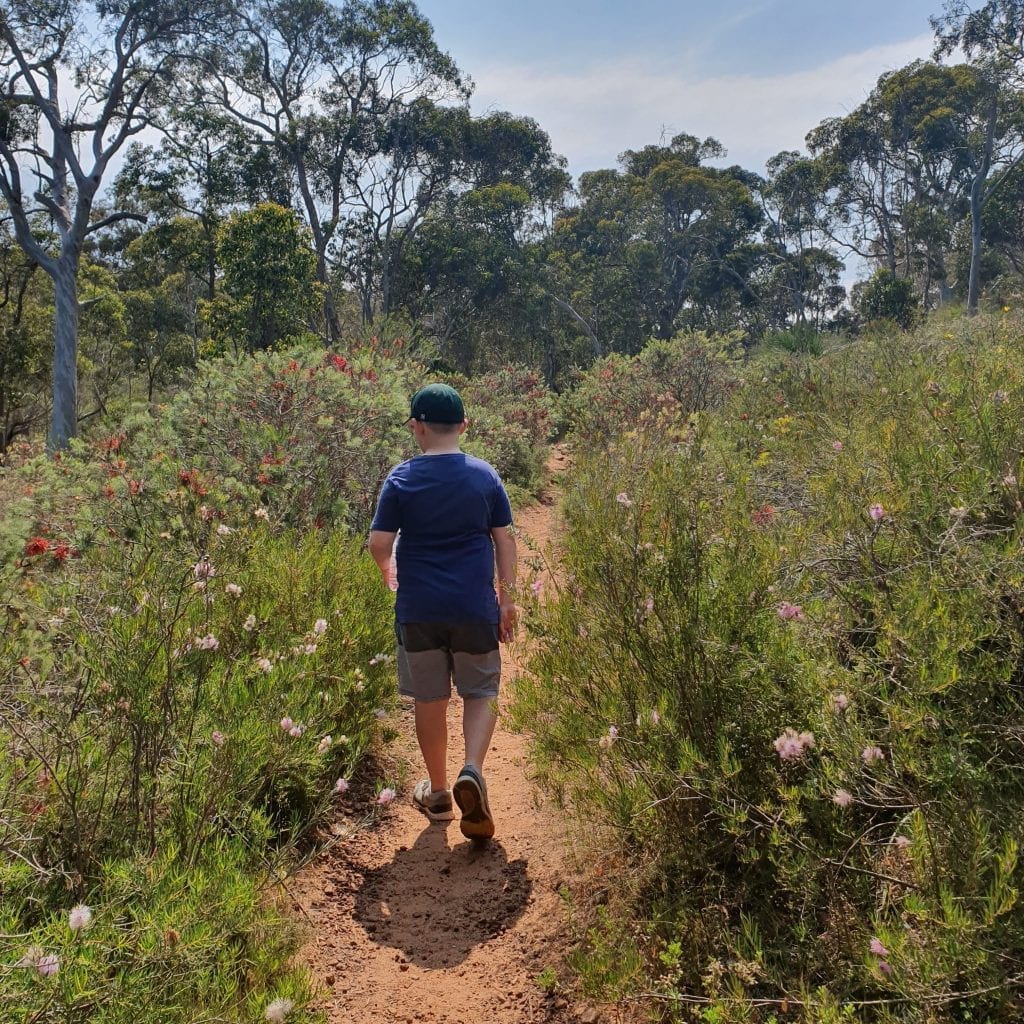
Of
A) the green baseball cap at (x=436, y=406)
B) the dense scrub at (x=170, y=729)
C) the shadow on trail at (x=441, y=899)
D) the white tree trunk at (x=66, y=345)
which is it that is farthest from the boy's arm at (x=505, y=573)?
the white tree trunk at (x=66, y=345)

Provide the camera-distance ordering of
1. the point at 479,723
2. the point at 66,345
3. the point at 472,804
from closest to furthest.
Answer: the point at 472,804, the point at 479,723, the point at 66,345

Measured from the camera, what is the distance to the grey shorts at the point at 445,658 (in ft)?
9.38

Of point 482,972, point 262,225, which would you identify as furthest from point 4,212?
point 482,972

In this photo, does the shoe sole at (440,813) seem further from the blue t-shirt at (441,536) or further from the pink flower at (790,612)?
the pink flower at (790,612)

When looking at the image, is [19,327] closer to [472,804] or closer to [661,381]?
[661,381]

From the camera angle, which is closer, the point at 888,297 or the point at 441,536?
the point at 441,536

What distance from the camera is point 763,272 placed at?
114 ft

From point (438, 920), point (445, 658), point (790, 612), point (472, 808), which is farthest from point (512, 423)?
point (790, 612)

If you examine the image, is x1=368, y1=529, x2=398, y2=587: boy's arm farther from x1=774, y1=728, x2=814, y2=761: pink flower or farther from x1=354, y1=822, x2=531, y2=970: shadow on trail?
x1=774, y1=728, x2=814, y2=761: pink flower

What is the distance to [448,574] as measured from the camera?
2803 mm

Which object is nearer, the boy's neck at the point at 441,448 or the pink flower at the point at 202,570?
the pink flower at the point at 202,570

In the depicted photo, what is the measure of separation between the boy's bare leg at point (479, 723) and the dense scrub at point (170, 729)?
423 millimetres

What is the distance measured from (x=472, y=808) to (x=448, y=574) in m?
0.88

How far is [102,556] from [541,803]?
2.53 meters
